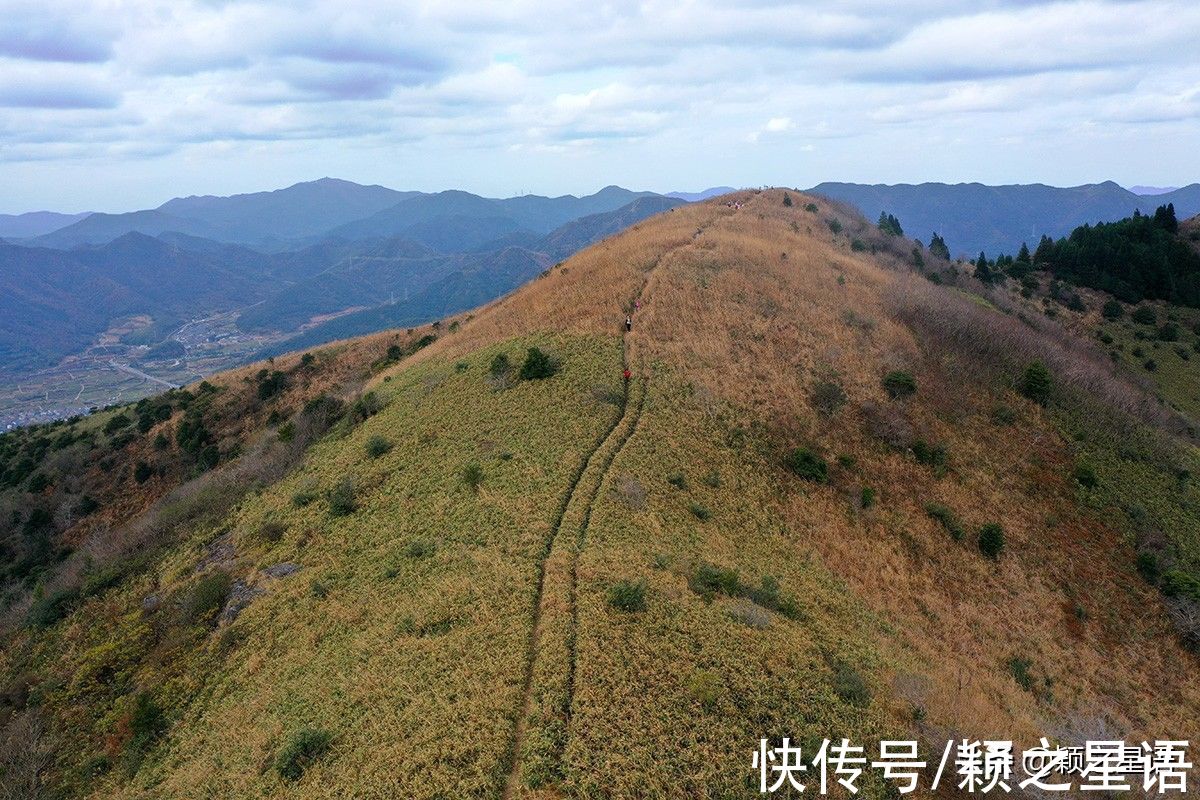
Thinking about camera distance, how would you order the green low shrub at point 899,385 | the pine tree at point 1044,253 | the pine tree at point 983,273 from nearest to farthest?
the green low shrub at point 899,385, the pine tree at point 983,273, the pine tree at point 1044,253

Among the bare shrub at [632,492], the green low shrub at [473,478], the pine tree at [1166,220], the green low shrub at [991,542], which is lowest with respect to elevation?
the green low shrub at [991,542]

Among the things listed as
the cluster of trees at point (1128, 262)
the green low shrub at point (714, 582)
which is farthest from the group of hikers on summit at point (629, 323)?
the cluster of trees at point (1128, 262)

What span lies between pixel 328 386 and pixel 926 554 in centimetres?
4691

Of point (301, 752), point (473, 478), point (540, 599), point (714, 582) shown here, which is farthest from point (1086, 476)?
point (301, 752)

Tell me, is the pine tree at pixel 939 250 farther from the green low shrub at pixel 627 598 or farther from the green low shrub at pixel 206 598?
the green low shrub at pixel 206 598

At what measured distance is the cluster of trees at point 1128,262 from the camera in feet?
272

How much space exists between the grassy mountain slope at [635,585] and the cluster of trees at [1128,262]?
54807mm

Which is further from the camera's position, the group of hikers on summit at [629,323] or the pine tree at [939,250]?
the pine tree at [939,250]

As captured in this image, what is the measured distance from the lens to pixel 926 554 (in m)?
28.4

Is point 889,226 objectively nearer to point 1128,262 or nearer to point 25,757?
point 1128,262

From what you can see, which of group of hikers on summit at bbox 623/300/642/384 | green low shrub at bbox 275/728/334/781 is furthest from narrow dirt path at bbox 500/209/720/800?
green low shrub at bbox 275/728/334/781

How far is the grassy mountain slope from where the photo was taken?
50.4 ft

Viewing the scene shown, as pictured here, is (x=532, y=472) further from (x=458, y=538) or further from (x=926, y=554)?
(x=926, y=554)

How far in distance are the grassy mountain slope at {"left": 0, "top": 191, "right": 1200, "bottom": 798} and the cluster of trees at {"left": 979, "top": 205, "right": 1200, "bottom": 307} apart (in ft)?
180
